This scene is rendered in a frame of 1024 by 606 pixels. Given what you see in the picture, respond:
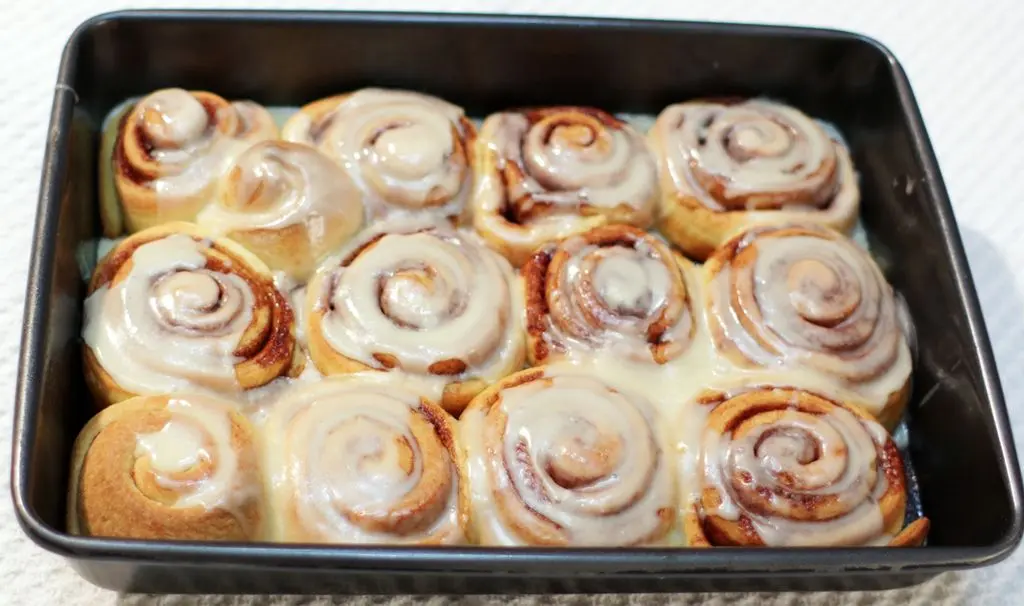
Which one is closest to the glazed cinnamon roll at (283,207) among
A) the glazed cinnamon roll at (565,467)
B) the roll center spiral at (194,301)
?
the roll center spiral at (194,301)

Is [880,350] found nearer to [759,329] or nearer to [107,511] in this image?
[759,329]

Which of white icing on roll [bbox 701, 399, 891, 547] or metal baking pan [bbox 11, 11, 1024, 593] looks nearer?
metal baking pan [bbox 11, 11, 1024, 593]

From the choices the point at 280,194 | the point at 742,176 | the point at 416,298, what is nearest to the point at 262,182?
the point at 280,194

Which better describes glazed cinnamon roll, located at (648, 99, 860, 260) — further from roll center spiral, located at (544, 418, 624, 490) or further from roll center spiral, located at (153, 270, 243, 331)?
roll center spiral, located at (153, 270, 243, 331)

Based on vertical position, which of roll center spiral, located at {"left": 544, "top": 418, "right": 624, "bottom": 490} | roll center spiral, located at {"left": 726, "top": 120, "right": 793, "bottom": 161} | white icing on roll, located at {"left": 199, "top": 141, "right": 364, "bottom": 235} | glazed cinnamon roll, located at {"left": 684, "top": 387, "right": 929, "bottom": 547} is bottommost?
glazed cinnamon roll, located at {"left": 684, "top": 387, "right": 929, "bottom": 547}

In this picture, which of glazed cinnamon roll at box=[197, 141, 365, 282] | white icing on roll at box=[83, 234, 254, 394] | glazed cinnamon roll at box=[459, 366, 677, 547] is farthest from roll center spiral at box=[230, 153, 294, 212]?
glazed cinnamon roll at box=[459, 366, 677, 547]

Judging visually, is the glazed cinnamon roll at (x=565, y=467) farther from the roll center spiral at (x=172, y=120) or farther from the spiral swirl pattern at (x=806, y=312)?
the roll center spiral at (x=172, y=120)
